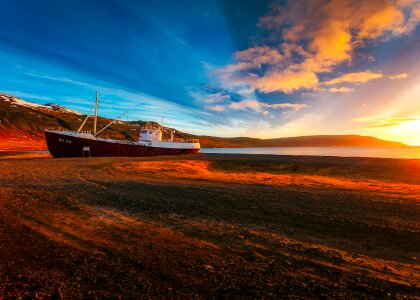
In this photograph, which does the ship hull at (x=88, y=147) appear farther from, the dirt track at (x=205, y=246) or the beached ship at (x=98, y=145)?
the dirt track at (x=205, y=246)

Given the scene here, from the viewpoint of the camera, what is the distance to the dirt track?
493 cm

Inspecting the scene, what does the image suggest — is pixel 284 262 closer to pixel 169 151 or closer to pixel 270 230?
pixel 270 230

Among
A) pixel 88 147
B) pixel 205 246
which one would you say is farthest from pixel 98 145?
pixel 205 246

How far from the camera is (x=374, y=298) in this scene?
4723 millimetres

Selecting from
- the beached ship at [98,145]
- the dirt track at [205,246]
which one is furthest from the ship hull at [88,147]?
the dirt track at [205,246]

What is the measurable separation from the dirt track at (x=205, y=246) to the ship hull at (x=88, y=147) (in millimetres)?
41334

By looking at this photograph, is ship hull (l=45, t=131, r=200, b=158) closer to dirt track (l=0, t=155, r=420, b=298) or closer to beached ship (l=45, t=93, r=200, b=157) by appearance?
beached ship (l=45, t=93, r=200, b=157)

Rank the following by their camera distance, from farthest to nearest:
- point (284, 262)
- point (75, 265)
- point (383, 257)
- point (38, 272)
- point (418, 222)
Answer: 1. point (418, 222)
2. point (383, 257)
3. point (284, 262)
4. point (75, 265)
5. point (38, 272)

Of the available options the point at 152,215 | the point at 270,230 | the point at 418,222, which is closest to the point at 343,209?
the point at 418,222

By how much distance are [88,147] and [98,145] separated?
200cm

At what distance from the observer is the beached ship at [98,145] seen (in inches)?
1982

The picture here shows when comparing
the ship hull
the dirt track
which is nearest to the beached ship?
the ship hull

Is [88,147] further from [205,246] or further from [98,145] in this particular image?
[205,246]

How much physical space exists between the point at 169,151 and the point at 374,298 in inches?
2529
